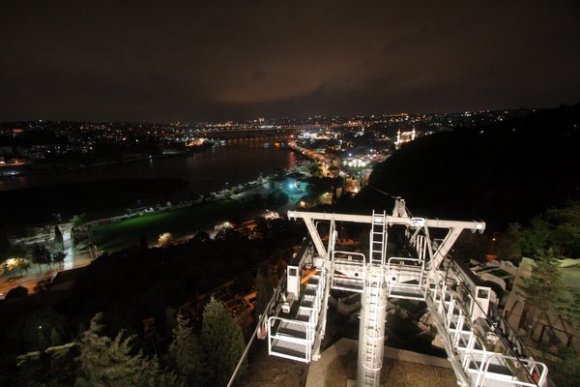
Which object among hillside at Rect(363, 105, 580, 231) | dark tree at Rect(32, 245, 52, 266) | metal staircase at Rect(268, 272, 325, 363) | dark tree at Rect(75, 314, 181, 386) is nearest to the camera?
metal staircase at Rect(268, 272, 325, 363)

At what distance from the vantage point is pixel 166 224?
25688 millimetres

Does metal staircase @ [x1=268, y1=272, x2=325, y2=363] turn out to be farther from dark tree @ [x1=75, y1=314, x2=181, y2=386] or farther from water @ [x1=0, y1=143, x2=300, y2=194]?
water @ [x1=0, y1=143, x2=300, y2=194]

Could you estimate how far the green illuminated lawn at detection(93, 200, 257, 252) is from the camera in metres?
22.0

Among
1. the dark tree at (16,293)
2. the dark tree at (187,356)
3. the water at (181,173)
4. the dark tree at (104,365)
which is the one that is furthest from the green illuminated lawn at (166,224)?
the dark tree at (104,365)

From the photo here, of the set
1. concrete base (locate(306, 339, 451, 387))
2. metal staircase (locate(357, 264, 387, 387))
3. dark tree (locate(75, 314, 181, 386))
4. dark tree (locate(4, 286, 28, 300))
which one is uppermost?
metal staircase (locate(357, 264, 387, 387))

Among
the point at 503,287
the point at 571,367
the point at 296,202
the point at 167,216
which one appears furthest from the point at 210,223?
the point at 571,367

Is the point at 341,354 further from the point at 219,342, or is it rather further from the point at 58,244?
the point at 58,244

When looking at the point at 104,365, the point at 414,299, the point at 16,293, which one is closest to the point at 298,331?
the point at 414,299

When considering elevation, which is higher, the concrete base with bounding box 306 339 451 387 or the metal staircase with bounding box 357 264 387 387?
the metal staircase with bounding box 357 264 387 387

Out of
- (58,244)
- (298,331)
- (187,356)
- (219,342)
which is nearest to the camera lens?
(298,331)

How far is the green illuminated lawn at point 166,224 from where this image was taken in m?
22.0

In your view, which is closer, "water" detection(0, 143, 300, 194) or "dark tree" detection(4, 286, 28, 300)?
"dark tree" detection(4, 286, 28, 300)

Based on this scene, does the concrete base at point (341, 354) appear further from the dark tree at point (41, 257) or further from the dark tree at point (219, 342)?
the dark tree at point (41, 257)

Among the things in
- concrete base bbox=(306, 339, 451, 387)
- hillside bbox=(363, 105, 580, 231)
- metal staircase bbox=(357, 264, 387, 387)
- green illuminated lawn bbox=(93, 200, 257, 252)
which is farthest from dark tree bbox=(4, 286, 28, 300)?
hillside bbox=(363, 105, 580, 231)
